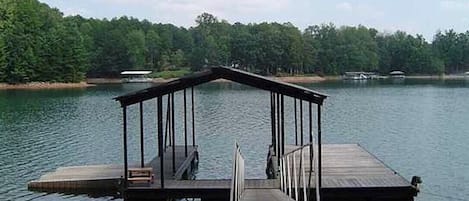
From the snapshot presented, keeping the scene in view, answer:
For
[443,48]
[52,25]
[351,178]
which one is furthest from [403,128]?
[443,48]

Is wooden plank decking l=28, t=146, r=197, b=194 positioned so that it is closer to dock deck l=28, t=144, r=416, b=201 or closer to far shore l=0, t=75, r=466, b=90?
dock deck l=28, t=144, r=416, b=201

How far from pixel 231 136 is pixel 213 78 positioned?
1808 centimetres

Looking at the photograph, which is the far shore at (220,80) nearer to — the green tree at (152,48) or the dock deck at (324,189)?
the green tree at (152,48)

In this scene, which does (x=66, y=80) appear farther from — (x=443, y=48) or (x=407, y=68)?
(x=443, y=48)

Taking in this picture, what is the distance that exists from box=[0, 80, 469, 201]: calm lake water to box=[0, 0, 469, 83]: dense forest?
120 ft

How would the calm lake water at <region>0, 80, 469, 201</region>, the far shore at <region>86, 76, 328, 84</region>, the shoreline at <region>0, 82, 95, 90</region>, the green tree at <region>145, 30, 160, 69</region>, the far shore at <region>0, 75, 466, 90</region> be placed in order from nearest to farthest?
the calm lake water at <region>0, 80, 469, 201</region> → the shoreline at <region>0, 82, 95, 90</region> → the far shore at <region>0, 75, 466, 90</region> → the far shore at <region>86, 76, 328, 84</region> → the green tree at <region>145, 30, 160, 69</region>

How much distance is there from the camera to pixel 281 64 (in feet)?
402

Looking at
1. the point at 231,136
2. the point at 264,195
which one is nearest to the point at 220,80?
the point at 231,136

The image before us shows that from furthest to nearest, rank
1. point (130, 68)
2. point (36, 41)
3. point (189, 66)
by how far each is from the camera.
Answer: point (189, 66)
point (130, 68)
point (36, 41)

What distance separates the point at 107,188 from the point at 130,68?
9725cm

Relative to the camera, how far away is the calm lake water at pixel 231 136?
23812 mm

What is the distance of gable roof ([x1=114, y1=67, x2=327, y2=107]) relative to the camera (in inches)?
643

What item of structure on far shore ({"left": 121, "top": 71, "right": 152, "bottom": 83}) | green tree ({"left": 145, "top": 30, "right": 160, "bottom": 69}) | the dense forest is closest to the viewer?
the dense forest

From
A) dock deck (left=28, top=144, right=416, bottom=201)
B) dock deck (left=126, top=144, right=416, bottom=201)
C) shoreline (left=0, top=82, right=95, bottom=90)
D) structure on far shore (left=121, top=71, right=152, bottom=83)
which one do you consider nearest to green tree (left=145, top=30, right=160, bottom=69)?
structure on far shore (left=121, top=71, right=152, bottom=83)
